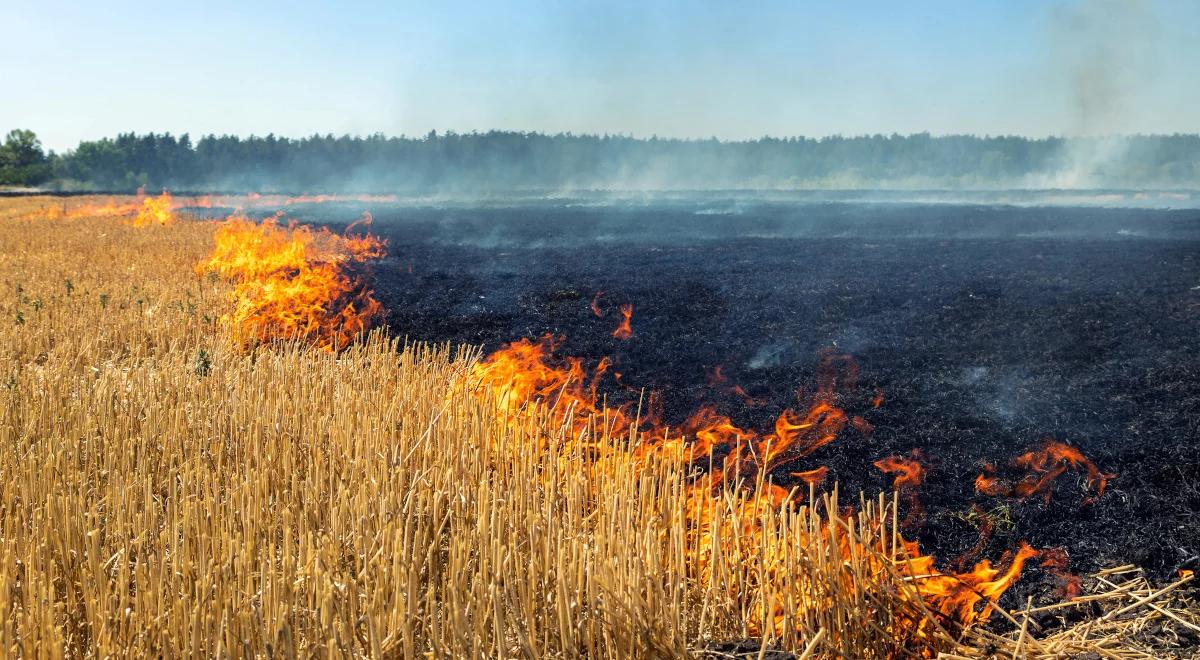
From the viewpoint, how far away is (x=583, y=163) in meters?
94.9

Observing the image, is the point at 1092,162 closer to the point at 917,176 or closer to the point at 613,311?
the point at 917,176

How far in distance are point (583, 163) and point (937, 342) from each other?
285 ft

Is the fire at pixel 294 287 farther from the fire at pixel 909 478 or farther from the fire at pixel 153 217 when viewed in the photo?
the fire at pixel 153 217

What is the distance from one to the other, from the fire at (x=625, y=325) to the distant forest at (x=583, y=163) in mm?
56169

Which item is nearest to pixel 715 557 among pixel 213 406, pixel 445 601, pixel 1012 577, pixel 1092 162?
pixel 445 601

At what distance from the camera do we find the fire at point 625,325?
36.5ft

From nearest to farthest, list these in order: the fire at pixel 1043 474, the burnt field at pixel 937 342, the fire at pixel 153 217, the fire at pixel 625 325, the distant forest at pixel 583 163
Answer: the burnt field at pixel 937 342 < the fire at pixel 1043 474 < the fire at pixel 625 325 < the fire at pixel 153 217 < the distant forest at pixel 583 163

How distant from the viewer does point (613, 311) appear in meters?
12.6

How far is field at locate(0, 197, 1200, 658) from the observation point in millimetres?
3537

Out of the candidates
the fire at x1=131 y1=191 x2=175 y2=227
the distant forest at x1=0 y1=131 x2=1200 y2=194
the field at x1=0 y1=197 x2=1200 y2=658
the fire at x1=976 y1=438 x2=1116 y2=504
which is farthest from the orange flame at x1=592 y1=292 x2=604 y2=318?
the distant forest at x1=0 y1=131 x2=1200 y2=194

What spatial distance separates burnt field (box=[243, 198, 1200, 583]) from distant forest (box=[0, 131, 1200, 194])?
50.3 m

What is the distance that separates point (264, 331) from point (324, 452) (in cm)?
647

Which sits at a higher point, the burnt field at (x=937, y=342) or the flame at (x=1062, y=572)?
the burnt field at (x=937, y=342)

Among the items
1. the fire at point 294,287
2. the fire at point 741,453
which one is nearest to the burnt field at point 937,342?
the fire at point 741,453
